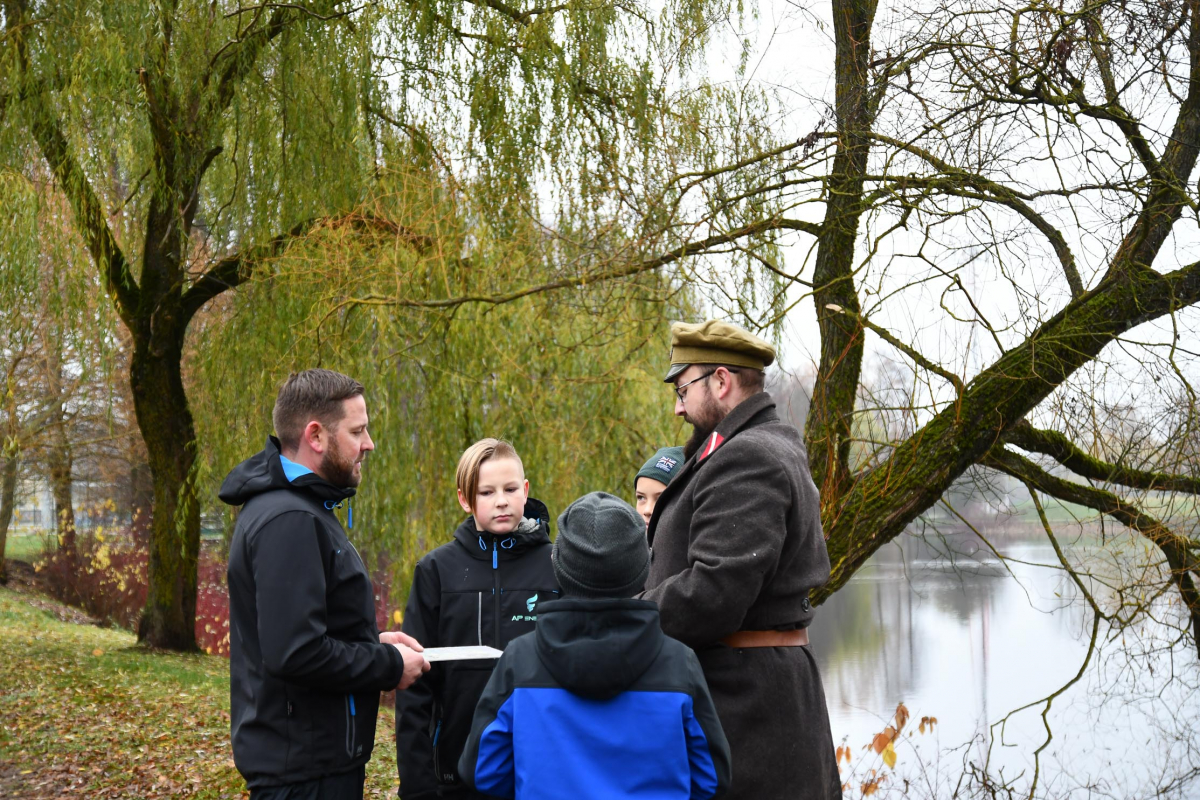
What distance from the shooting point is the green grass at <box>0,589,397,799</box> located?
6.46 meters

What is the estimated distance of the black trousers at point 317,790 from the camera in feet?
7.46

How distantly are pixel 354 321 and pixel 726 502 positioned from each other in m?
4.57

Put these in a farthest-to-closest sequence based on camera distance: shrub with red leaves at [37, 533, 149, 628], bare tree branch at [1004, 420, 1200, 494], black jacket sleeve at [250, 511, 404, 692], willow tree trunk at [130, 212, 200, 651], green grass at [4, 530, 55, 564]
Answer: green grass at [4, 530, 55, 564] → shrub with red leaves at [37, 533, 149, 628] → willow tree trunk at [130, 212, 200, 651] → bare tree branch at [1004, 420, 1200, 494] → black jacket sleeve at [250, 511, 404, 692]

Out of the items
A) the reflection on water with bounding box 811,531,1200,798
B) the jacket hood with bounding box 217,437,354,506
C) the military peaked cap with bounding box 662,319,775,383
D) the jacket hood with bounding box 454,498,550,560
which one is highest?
the military peaked cap with bounding box 662,319,775,383

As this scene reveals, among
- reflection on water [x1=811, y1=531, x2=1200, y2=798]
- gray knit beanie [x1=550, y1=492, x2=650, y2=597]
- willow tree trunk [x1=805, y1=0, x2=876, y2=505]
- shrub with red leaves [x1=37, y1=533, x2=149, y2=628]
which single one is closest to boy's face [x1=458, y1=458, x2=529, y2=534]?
gray knit beanie [x1=550, y1=492, x2=650, y2=597]

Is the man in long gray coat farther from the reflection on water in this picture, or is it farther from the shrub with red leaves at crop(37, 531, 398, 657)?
the shrub with red leaves at crop(37, 531, 398, 657)

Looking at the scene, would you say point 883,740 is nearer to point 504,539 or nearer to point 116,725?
point 116,725

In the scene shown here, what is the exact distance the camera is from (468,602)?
2.79 metres

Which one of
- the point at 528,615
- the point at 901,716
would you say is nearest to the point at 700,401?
the point at 528,615

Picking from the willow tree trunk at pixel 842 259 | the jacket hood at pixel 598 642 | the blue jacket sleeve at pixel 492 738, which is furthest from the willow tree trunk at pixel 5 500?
the jacket hood at pixel 598 642

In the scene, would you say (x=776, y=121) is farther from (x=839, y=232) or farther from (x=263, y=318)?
(x=263, y=318)

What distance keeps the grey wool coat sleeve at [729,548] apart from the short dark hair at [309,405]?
2.68ft

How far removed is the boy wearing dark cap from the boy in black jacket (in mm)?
540

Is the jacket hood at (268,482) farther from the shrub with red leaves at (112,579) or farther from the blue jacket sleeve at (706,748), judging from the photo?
the shrub with red leaves at (112,579)
